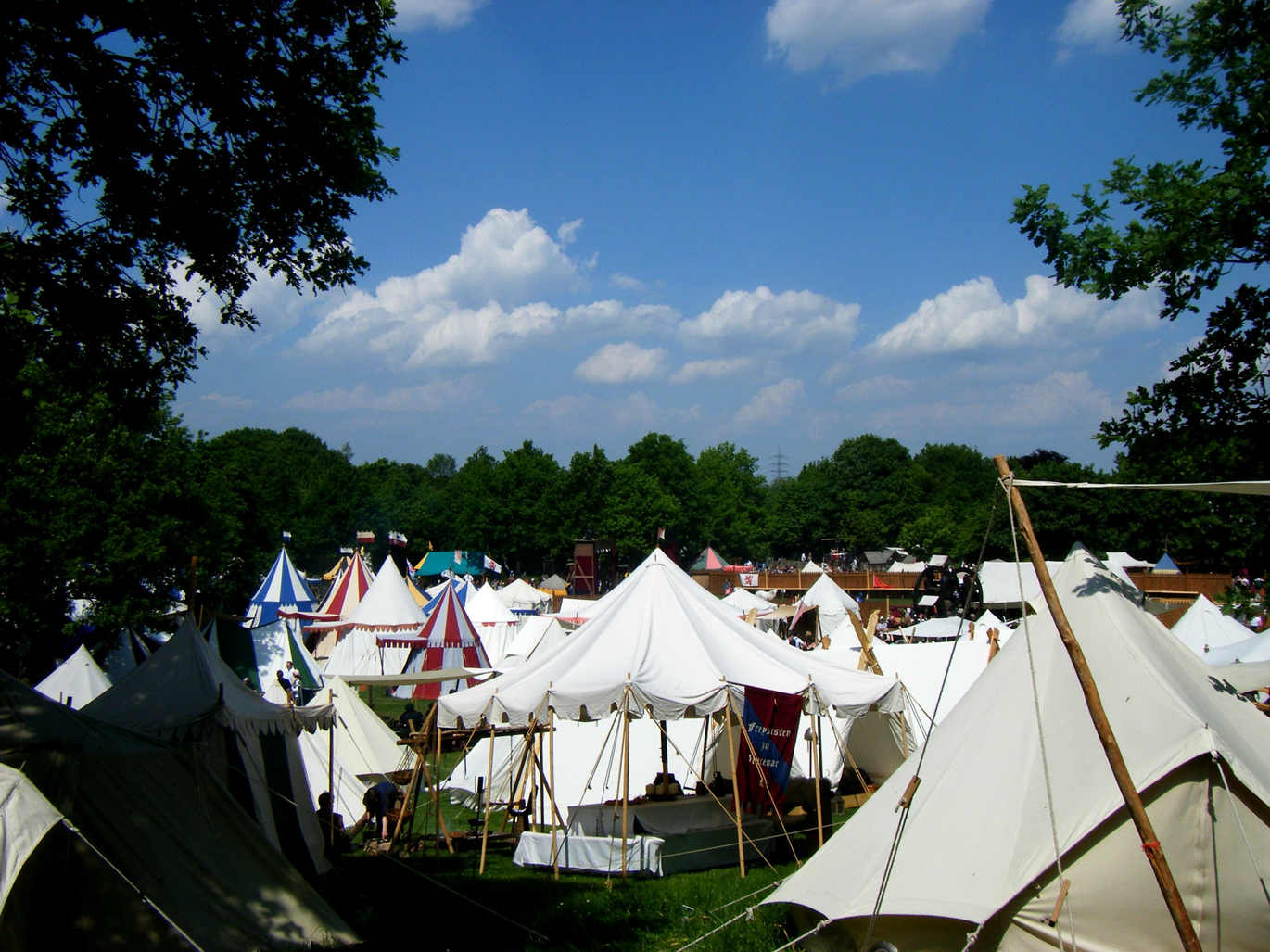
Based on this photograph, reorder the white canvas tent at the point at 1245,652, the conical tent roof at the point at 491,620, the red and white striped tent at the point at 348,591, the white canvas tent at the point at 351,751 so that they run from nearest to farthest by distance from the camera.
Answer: the white canvas tent at the point at 1245,652 → the white canvas tent at the point at 351,751 → the conical tent roof at the point at 491,620 → the red and white striped tent at the point at 348,591

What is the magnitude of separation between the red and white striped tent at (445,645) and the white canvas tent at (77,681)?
7793mm

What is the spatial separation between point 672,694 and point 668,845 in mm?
1739

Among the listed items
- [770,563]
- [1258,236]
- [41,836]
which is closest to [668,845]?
[41,836]

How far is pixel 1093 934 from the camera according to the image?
582cm

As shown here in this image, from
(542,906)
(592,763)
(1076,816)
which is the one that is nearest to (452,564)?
(592,763)

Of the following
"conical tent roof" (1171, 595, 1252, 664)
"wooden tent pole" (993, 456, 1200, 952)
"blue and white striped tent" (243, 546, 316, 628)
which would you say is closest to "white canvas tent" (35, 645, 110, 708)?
"blue and white striped tent" (243, 546, 316, 628)

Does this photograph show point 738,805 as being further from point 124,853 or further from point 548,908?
point 124,853

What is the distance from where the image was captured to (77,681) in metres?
17.4

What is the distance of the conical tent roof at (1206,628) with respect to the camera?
19.4 metres

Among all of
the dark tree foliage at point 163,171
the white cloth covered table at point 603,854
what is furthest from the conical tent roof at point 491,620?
the dark tree foliage at point 163,171

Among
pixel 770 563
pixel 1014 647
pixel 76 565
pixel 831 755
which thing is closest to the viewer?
pixel 1014 647

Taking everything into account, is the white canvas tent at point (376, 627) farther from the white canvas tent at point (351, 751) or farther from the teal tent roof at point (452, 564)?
the teal tent roof at point (452, 564)

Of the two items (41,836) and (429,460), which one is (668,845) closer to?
(41,836)

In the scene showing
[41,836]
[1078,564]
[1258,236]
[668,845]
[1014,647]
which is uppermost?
[1258,236]
